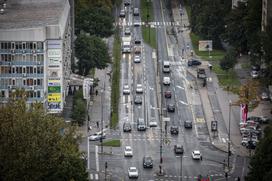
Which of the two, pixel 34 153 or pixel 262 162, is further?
pixel 262 162

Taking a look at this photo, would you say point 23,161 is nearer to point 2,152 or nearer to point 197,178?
point 2,152

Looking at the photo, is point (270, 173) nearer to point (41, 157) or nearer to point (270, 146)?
point (270, 146)

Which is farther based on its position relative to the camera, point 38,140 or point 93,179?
point 93,179

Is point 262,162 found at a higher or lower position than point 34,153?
lower

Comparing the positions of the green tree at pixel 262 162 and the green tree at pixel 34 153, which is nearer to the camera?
the green tree at pixel 34 153

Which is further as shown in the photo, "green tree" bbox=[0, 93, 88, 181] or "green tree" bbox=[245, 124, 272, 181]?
"green tree" bbox=[245, 124, 272, 181]

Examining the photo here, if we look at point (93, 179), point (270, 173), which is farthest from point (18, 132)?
point (270, 173)
